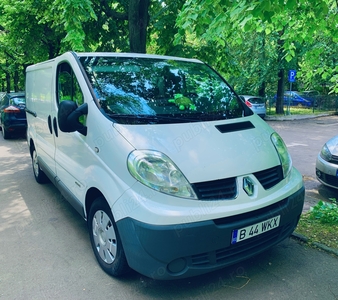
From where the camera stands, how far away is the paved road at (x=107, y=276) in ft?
8.73

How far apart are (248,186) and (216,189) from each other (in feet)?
0.98

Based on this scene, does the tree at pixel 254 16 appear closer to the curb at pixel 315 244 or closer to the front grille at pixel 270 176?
the front grille at pixel 270 176

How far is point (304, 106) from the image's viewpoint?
24.5m

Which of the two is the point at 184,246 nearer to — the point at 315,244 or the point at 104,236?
the point at 104,236

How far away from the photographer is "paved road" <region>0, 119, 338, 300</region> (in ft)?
8.73

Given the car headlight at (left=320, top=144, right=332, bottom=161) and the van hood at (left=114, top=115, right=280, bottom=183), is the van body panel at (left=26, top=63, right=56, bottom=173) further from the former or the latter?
the car headlight at (left=320, top=144, right=332, bottom=161)

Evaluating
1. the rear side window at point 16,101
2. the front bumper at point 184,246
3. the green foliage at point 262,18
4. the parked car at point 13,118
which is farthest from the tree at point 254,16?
the rear side window at point 16,101

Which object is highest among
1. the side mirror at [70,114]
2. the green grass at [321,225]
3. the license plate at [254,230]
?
the side mirror at [70,114]

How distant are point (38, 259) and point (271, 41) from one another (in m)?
17.2

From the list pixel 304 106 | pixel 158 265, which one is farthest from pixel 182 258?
pixel 304 106

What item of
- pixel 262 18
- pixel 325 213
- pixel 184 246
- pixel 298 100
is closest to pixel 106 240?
pixel 184 246

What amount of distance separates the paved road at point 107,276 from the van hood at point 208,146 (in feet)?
3.22

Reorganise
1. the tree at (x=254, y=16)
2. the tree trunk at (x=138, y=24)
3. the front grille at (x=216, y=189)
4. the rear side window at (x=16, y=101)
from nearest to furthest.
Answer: the front grille at (x=216, y=189) < the tree at (x=254, y=16) < the tree trunk at (x=138, y=24) < the rear side window at (x=16, y=101)

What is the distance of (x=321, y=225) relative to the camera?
3.79 meters
